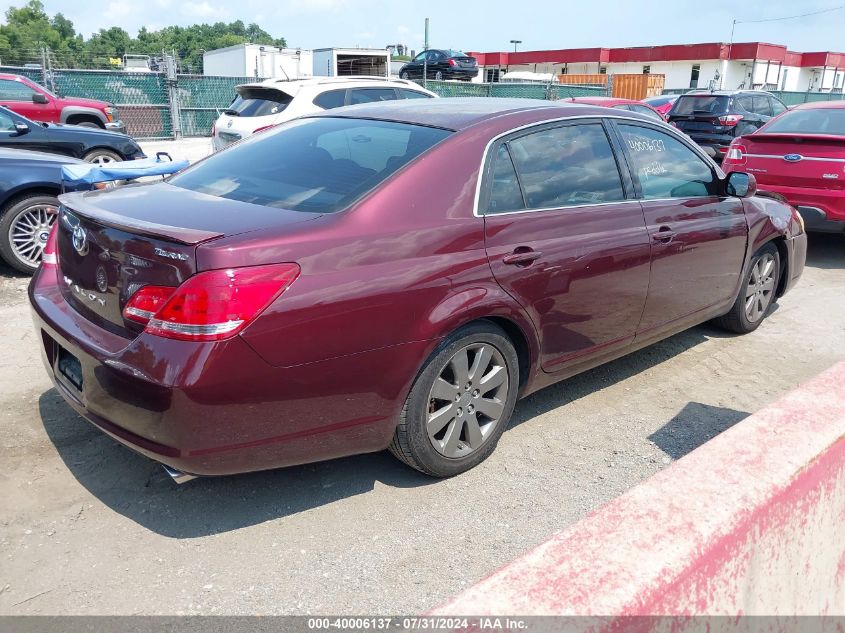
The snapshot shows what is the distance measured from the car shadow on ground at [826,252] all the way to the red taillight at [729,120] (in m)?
6.20

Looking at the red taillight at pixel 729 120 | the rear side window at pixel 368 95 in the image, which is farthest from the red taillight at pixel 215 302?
the red taillight at pixel 729 120

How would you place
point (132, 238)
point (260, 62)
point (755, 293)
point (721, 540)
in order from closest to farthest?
1. point (721, 540)
2. point (132, 238)
3. point (755, 293)
4. point (260, 62)

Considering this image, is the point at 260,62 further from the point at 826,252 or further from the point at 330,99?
the point at 826,252

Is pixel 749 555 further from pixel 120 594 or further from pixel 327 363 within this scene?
pixel 120 594

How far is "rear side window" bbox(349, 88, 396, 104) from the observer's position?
404 inches

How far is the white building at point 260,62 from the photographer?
3097 centimetres

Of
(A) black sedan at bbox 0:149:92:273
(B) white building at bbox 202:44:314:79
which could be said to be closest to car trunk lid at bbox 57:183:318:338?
(A) black sedan at bbox 0:149:92:273

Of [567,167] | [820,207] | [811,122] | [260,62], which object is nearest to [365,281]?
[567,167]

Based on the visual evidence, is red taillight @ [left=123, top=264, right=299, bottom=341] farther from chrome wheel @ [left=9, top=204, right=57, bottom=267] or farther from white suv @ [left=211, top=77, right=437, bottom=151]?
white suv @ [left=211, top=77, right=437, bottom=151]

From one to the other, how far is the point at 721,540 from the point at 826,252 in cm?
795

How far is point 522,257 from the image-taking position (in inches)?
137

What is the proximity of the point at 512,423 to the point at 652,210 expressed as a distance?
1446 mm

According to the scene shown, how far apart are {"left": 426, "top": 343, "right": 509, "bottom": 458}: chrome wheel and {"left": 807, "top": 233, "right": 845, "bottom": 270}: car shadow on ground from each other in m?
5.91

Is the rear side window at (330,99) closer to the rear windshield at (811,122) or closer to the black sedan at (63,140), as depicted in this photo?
the black sedan at (63,140)
